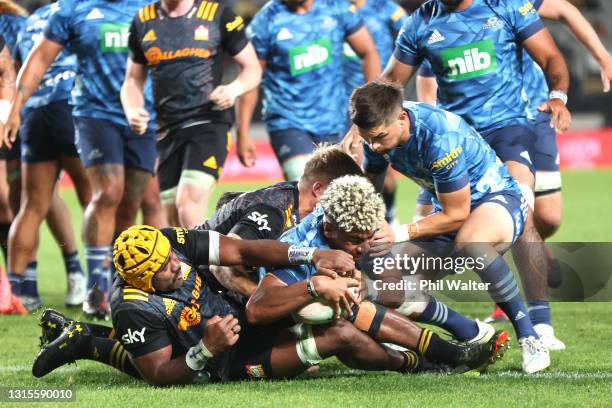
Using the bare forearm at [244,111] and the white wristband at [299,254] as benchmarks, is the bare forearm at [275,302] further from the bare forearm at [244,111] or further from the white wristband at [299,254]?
A: the bare forearm at [244,111]

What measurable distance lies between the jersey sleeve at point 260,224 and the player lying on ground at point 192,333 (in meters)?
0.21

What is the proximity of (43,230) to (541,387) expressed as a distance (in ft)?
34.9

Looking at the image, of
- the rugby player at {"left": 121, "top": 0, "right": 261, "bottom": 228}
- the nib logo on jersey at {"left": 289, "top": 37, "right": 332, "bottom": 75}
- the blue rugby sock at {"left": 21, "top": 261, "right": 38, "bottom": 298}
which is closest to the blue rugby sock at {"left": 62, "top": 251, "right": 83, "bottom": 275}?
the blue rugby sock at {"left": 21, "top": 261, "right": 38, "bottom": 298}

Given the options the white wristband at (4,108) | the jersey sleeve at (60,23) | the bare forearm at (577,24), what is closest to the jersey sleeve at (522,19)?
the bare forearm at (577,24)

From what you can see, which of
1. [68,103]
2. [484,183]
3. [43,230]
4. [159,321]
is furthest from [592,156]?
[159,321]

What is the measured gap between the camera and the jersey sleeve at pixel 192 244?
559 cm

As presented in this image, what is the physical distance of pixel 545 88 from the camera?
8.26 m

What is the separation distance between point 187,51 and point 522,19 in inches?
100

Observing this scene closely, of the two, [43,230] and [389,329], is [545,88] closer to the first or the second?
[389,329]

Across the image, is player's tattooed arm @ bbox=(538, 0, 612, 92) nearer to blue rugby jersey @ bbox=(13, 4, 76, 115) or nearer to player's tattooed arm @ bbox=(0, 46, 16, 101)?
player's tattooed arm @ bbox=(0, 46, 16, 101)

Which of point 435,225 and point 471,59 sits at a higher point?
point 471,59

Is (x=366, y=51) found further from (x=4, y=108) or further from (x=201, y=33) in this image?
(x=4, y=108)

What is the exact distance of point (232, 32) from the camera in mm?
8211

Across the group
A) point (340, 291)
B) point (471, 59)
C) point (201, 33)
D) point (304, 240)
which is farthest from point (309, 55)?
point (340, 291)
